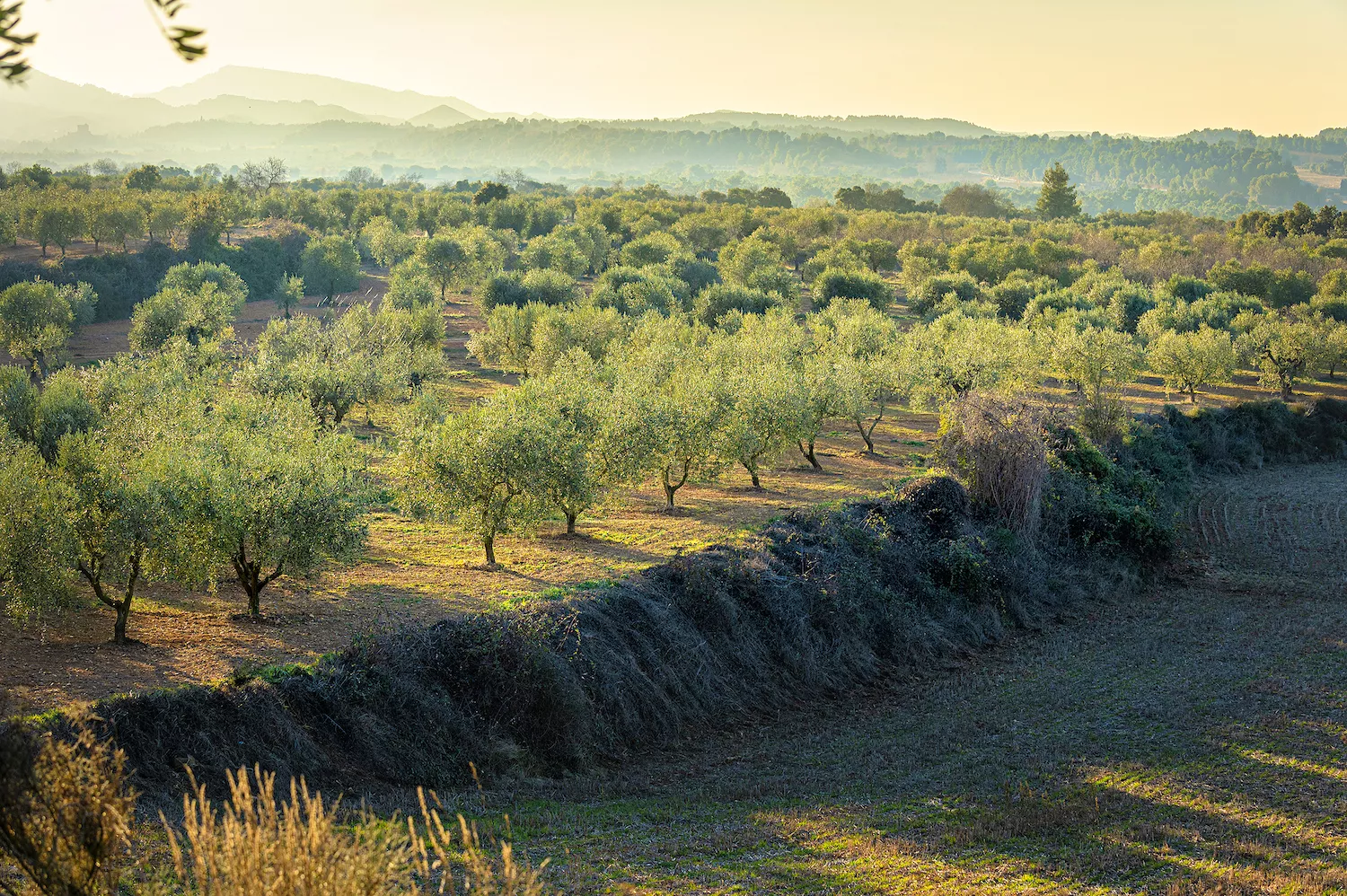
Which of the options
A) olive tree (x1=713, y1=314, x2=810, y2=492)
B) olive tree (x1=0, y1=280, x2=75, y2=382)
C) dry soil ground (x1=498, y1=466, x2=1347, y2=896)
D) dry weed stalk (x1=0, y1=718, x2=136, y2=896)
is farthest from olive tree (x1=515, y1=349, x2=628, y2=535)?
olive tree (x1=0, y1=280, x2=75, y2=382)

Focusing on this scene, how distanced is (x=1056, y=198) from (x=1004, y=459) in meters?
170

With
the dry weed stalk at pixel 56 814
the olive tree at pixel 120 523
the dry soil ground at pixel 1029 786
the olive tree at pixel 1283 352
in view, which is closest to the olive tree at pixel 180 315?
the olive tree at pixel 120 523

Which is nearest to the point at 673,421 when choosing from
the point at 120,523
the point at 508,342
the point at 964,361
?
the point at 120,523

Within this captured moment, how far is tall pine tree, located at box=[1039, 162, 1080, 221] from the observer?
186 m

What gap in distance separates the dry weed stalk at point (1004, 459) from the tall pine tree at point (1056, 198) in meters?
166

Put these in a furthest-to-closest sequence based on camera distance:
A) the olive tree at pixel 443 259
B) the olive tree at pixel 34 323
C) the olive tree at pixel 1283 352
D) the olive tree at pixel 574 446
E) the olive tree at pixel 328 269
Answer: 1. the olive tree at pixel 443 259
2. the olive tree at pixel 328 269
3. the olive tree at pixel 1283 352
4. the olive tree at pixel 34 323
5. the olive tree at pixel 574 446

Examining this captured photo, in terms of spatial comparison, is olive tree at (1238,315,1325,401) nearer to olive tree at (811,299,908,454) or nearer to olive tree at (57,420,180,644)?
olive tree at (811,299,908,454)

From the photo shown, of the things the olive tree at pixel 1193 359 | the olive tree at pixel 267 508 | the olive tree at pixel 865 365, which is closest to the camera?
the olive tree at pixel 267 508

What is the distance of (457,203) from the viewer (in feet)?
435

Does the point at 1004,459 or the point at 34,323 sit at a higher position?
the point at 34,323

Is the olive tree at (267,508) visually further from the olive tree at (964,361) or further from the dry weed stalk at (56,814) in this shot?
the olive tree at (964,361)

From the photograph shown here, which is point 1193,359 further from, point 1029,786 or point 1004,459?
point 1029,786

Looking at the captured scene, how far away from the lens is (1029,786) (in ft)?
66.8

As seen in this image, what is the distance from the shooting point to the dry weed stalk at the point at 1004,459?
37031 mm
